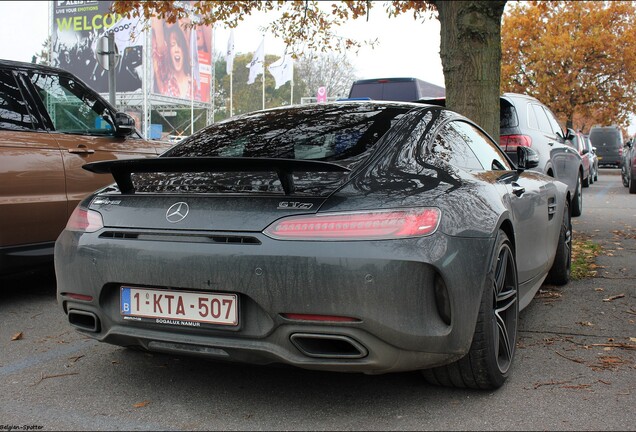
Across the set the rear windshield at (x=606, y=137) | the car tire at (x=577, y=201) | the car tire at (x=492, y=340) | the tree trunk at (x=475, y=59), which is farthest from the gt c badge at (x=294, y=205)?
the rear windshield at (x=606, y=137)

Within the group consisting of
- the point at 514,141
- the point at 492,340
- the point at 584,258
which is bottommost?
the point at 584,258

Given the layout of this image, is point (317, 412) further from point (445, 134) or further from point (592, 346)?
point (592, 346)

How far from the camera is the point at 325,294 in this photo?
2.44 meters

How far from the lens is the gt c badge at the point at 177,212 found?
2688mm

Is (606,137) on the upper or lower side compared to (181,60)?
lower

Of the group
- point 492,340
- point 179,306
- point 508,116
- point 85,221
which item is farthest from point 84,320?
point 508,116

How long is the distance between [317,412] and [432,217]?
96 cm

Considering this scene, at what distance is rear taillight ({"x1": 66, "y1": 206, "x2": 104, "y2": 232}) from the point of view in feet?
9.55

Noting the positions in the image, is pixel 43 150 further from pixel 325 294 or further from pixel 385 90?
pixel 385 90

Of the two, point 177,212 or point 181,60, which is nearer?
point 177,212

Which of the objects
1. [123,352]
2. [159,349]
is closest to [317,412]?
[159,349]

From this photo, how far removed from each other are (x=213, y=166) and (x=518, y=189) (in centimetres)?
187

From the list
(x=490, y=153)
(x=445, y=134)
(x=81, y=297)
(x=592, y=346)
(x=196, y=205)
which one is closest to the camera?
(x=196, y=205)

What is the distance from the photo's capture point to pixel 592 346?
12.0 ft
